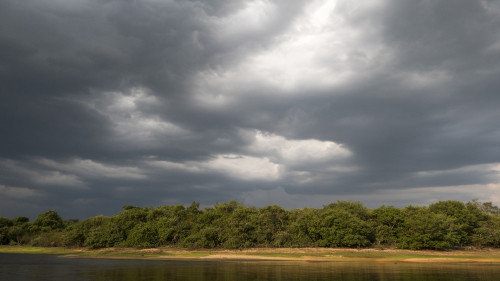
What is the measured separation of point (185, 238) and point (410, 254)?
61.5m

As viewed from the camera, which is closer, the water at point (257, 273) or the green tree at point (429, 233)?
the water at point (257, 273)

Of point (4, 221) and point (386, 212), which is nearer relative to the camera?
point (386, 212)

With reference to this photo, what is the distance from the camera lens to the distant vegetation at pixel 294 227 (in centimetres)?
8644

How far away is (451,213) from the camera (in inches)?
3821

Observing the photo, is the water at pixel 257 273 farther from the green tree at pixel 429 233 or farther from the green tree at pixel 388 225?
the green tree at pixel 388 225

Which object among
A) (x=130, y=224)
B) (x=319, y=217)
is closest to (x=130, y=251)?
(x=130, y=224)

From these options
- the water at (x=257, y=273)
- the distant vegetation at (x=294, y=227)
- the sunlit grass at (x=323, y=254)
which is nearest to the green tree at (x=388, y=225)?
the distant vegetation at (x=294, y=227)

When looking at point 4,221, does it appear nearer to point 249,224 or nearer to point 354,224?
point 249,224

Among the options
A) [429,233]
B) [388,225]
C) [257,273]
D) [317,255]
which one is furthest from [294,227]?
[257,273]

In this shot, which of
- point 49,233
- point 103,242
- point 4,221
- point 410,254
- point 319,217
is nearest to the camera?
point 410,254

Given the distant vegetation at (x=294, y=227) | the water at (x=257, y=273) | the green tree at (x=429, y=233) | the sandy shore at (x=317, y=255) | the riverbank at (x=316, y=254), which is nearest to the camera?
the water at (x=257, y=273)

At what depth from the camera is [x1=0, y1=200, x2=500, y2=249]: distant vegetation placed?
86.4 m

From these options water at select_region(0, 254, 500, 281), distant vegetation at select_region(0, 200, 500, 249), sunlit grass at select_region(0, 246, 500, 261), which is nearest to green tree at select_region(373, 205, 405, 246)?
distant vegetation at select_region(0, 200, 500, 249)

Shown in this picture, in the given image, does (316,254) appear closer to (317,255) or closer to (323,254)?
(317,255)
